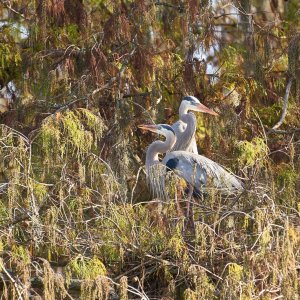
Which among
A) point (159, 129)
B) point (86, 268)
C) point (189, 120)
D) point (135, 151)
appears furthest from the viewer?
point (189, 120)

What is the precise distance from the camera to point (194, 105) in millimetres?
7453

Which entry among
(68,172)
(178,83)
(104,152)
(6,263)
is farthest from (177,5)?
(6,263)

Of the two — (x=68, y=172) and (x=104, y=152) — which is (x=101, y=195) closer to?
(x=68, y=172)

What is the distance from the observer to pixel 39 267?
5215mm

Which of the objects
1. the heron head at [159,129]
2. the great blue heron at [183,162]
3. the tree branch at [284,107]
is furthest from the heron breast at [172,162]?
the tree branch at [284,107]

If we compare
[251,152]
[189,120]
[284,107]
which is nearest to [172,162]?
[189,120]

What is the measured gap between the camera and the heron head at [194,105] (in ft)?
24.3

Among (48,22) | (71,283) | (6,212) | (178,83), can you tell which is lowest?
(71,283)

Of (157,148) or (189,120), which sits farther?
(189,120)

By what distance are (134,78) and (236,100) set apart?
2.45 feet

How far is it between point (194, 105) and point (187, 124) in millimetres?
386

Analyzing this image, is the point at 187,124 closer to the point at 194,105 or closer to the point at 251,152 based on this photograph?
the point at 194,105

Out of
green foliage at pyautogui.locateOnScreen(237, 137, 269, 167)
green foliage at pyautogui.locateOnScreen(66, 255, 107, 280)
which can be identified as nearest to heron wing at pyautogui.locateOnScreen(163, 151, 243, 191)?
green foliage at pyautogui.locateOnScreen(237, 137, 269, 167)

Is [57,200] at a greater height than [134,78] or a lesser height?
lesser
